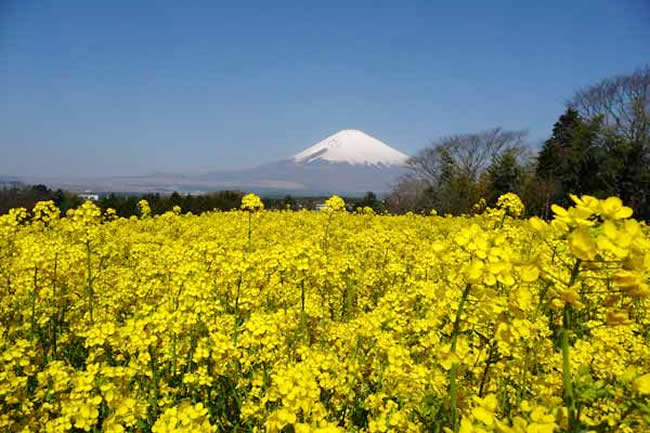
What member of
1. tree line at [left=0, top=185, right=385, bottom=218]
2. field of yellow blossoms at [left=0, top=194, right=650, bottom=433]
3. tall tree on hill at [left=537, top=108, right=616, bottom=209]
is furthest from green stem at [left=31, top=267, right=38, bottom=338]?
tall tree on hill at [left=537, top=108, right=616, bottom=209]

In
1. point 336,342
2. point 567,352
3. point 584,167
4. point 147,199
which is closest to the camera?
point 567,352

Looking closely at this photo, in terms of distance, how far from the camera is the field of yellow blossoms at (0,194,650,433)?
53.7 inches

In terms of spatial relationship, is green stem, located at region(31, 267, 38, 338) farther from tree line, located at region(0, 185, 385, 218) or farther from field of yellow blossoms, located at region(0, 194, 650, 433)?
tree line, located at region(0, 185, 385, 218)

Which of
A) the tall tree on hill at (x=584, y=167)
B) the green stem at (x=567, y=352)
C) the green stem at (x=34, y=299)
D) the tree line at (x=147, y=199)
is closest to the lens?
the green stem at (x=567, y=352)

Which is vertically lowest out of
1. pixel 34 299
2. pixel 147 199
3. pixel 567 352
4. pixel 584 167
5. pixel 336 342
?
pixel 336 342

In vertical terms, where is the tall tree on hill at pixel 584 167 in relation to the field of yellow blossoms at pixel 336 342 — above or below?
above

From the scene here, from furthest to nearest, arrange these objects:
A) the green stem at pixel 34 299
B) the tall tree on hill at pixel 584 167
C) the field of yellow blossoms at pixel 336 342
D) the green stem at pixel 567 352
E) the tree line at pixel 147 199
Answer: the tall tree on hill at pixel 584 167 → the tree line at pixel 147 199 → the green stem at pixel 34 299 → the field of yellow blossoms at pixel 336 342 → the green stem at pixel 567 352

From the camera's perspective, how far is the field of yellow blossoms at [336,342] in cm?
136

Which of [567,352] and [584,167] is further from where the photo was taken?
[584,167]

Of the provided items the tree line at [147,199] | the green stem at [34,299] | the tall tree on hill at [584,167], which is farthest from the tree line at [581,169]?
the green stem at [34,299]

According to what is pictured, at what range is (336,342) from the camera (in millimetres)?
3307

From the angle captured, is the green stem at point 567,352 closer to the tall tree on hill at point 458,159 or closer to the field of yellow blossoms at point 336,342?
the field of yellow blossoms at point 336,342

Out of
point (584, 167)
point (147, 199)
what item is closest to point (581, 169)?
point (584, 167)

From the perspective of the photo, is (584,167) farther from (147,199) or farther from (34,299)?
(34,299)
